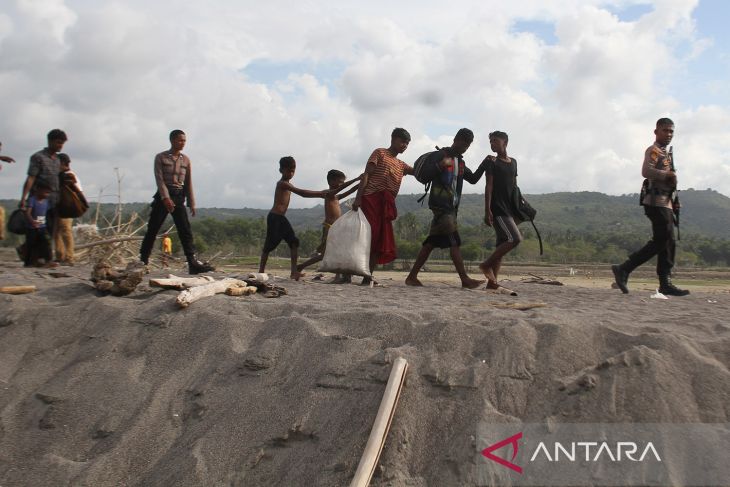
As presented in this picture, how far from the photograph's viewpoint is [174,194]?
6.39 metres

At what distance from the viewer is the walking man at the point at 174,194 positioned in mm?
6316

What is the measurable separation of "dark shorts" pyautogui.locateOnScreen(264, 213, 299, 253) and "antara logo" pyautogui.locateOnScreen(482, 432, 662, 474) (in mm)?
4709

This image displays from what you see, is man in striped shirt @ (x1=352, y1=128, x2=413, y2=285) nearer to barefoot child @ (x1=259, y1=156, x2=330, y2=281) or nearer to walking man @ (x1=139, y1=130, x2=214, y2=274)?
barefoot child @ (x1=259, y1=156, x2=330, y2=281)

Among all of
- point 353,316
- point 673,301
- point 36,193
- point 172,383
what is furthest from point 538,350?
point 36,193

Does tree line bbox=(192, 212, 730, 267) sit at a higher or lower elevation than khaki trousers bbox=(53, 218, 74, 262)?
lower

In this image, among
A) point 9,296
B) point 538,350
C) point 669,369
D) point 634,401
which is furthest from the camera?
point 9,296

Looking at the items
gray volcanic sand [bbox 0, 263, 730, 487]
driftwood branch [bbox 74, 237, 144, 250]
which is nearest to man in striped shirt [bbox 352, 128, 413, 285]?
gray volcanic sand [bbox 0, 263, 730, 487]

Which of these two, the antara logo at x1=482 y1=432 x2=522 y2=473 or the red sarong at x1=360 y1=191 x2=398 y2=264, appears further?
the red sarong at x1=360 y1=191 x2=398 y2=264

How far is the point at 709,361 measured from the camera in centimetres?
290

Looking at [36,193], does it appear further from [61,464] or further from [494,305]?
[494,305]

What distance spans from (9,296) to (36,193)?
2.88m

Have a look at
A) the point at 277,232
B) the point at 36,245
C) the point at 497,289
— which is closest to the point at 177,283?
the point at 277,232

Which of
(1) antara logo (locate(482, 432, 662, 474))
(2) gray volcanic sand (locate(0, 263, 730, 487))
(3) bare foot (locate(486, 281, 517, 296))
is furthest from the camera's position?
(3) bare foot (locate(486, 281, 517, 296))

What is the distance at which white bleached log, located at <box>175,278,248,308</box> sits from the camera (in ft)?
13.3
